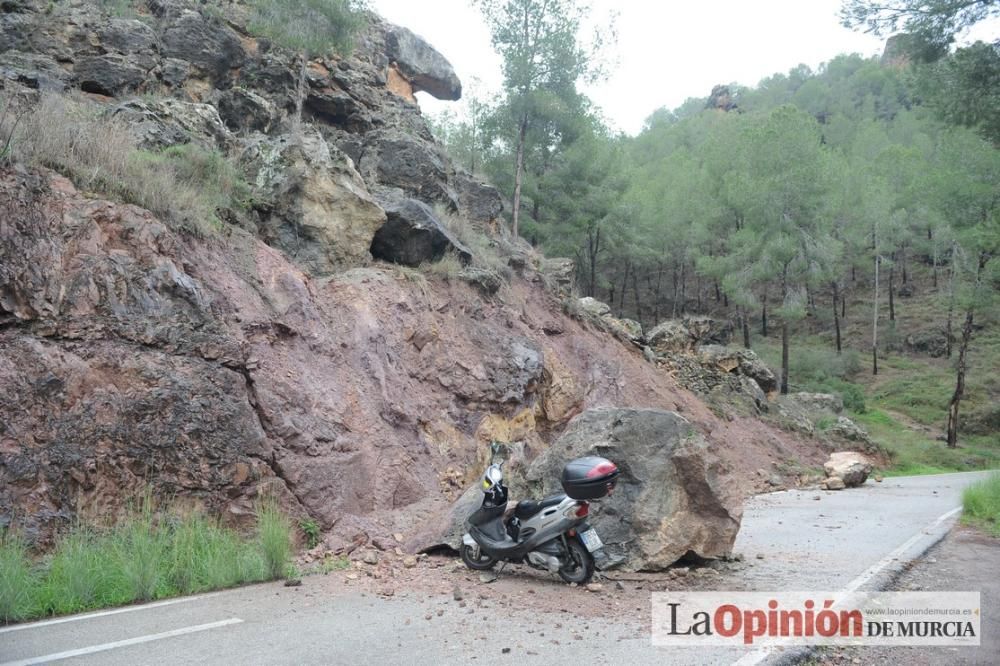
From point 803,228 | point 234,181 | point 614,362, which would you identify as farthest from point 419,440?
point 803,228

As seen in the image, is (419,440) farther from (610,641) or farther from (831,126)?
(831,126)

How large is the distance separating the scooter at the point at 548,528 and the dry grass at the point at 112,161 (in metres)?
5.88

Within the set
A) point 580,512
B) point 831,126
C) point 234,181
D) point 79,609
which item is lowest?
point 79,609

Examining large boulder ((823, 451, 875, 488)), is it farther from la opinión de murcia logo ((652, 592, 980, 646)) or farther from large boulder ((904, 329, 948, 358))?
large boulder ((904, 329, 948, 358))

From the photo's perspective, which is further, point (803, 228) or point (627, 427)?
point (803, 228)

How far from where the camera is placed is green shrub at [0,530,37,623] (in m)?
5.22

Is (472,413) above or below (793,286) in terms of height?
below

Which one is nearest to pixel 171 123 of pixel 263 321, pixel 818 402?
pixel 263 321

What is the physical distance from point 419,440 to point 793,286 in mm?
25607

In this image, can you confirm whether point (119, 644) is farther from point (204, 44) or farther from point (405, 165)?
point (204, 44)

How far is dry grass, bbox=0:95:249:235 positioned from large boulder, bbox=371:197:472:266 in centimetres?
321

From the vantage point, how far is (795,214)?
29.4 meters

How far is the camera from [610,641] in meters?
4.75

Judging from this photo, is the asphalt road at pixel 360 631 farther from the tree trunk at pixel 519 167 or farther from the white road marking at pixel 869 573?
the tree trunk at pixel 519 167
